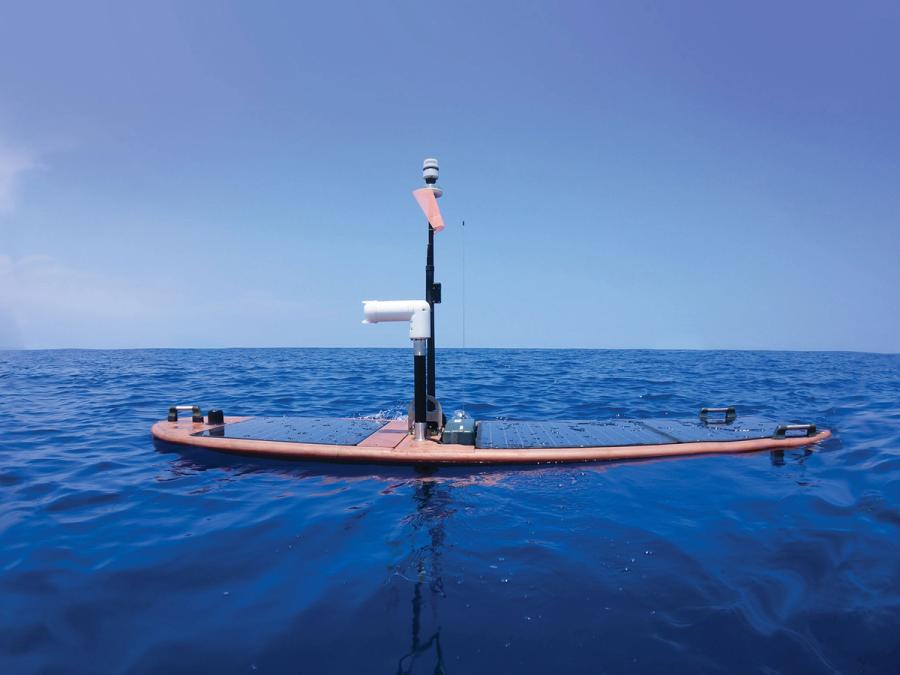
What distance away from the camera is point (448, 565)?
4305 mm

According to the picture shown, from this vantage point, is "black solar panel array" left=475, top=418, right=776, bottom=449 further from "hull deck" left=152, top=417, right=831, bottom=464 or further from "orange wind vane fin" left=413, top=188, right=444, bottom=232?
"orange wind vane fin" left=413, top=188, right=444, bottom=232

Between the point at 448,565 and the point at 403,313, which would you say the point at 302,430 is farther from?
the point at 448,565

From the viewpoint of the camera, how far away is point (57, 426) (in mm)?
11477

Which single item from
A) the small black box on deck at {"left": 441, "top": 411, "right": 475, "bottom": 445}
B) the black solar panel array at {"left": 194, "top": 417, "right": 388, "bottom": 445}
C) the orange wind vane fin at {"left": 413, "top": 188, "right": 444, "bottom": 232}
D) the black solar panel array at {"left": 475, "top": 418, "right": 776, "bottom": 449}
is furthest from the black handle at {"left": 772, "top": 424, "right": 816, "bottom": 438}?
the black solar panel array at {"left": 194, "top": 417, "right": 388, "bottom": 445}

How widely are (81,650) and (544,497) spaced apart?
15.8 ft

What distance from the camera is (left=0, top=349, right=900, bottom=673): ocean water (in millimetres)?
3189

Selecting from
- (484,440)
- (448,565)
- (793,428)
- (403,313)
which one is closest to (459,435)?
(484,440)

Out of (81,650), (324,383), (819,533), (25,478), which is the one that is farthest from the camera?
(324,383)

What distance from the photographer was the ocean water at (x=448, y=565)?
3189 mm

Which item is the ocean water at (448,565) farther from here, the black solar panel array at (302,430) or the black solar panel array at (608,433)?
the black solar panel array at (608,433)

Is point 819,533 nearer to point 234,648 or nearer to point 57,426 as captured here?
point 234,648

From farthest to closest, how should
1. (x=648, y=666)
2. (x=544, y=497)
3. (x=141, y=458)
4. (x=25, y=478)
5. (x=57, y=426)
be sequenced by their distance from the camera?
(x=57, y=426) → (x=141, y=458) → (x=25, y=478) → (x=544, y=497) → (x=648, y=666)

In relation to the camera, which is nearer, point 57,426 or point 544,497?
point 544,497

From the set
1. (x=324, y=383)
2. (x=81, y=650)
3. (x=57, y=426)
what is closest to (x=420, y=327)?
(x=81, y=650)
